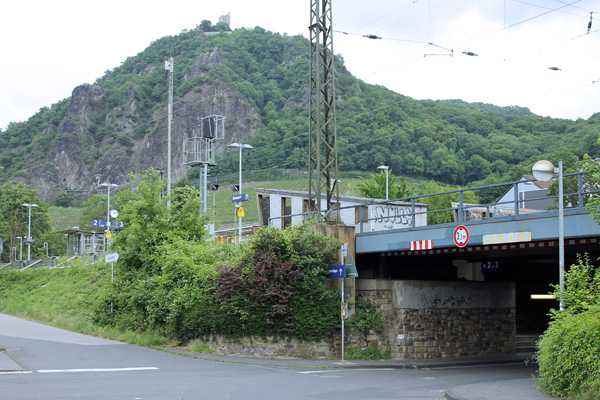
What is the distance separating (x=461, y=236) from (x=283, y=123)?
85998 millimetres

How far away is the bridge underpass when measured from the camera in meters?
25.8

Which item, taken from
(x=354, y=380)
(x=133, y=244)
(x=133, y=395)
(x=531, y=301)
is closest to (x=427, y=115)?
(x=531, y=301)

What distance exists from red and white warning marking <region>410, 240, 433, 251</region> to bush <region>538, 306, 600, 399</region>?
9.28 meters

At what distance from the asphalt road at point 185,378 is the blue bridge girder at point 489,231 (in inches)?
165

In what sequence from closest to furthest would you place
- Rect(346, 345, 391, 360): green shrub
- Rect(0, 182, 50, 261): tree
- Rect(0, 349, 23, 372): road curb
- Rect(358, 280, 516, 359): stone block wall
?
Rect(0, 349, 23, 372): road curb, Rect(346, 345, 391, 360): green shrub, Rect(358, 280, 516, 359): stone block wall, Rect(0, 182, 50, 261): tree

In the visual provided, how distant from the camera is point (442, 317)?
2992 cm

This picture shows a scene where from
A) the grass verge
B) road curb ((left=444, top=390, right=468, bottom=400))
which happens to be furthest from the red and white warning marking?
the grass verge

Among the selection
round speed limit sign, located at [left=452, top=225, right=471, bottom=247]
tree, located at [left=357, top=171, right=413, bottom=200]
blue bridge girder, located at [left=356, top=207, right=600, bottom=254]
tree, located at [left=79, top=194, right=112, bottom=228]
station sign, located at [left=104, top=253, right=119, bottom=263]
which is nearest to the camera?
blue bridge girder, located at [left=356, top=207, right=600, bottom=254]

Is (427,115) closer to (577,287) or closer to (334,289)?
(334,289)

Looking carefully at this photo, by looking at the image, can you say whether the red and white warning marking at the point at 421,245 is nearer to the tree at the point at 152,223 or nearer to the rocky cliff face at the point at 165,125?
the tree at the point at 152,223

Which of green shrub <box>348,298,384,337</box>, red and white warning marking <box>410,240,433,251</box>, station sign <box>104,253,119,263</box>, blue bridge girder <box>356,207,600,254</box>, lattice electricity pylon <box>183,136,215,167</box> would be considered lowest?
green shrub <box>348,298,384,337</box>

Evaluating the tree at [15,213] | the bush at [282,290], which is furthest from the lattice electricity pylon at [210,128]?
the tree at [15,213]

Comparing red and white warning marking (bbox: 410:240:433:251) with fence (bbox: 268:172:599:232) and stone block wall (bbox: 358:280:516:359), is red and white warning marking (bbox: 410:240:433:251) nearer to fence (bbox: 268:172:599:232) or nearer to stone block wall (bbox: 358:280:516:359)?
fence (bbox: 268:172:599:232)

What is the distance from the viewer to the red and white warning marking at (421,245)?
2581 cm
